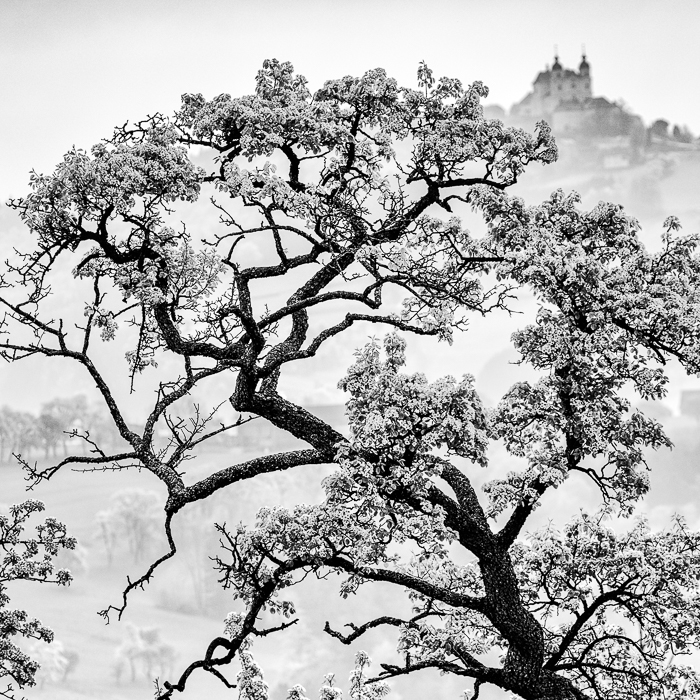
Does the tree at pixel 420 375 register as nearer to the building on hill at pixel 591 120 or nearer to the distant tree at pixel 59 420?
the distant tree at pixel 59 420

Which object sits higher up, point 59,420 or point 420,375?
point 59,420

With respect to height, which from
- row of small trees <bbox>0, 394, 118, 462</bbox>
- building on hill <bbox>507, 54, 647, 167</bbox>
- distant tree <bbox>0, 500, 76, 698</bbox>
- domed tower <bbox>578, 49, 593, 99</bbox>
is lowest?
distant tree <bbox>0, 500, 76, 698</bbox>

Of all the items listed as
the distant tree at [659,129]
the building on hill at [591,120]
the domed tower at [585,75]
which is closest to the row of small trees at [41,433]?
the building on hill at [591,120]

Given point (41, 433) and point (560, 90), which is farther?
point (560, 90)

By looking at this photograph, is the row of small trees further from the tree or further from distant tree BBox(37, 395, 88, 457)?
the tree

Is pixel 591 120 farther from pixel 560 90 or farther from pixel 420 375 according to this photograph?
pixel 420 375

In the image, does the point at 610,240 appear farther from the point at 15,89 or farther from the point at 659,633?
the point at 15,89

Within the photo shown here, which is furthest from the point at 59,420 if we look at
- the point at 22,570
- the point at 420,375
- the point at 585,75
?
the point at 585,75

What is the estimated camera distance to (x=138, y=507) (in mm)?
67125

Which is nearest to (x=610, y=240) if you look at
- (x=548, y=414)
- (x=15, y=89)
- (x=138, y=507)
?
(x=548, y=414)

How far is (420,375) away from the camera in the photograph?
765 cm

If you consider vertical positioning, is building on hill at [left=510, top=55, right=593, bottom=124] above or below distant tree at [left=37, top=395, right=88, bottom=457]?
above

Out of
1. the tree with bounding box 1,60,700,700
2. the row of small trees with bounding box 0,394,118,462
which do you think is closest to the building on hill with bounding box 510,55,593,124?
the row of small trees with bounding box 0,394,118,462

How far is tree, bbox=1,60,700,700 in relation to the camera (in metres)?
7.63
